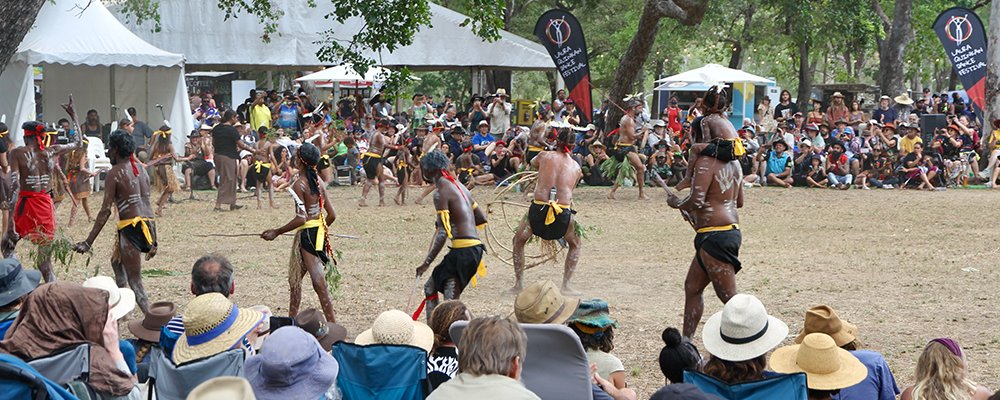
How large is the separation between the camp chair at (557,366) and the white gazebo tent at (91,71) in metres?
18.6

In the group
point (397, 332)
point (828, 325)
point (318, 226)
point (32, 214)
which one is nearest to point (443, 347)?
point (397, 332)

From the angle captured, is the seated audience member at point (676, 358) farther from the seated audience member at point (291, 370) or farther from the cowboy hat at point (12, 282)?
the cowboy hat at point (12, 282)

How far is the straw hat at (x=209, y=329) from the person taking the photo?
508cm

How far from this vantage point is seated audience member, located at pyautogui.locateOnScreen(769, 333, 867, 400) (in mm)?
4992

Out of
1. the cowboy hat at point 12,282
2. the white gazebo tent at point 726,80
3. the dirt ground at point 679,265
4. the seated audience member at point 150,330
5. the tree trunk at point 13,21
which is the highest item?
the white gazebo tent at point 726,80

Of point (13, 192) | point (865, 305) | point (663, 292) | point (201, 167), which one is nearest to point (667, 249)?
point (663, 292)

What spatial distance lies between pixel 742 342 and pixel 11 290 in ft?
Result: 10.7

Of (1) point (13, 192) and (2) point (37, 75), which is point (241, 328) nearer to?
(1) point (13, 192)

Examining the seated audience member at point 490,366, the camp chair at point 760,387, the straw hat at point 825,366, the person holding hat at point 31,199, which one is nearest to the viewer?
the seated audience member at point 490,366

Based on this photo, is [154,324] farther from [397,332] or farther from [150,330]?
[397,332]

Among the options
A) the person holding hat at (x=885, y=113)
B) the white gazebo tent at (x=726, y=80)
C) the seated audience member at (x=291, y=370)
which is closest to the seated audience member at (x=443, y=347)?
the seated audience member at (x=291, y=370)

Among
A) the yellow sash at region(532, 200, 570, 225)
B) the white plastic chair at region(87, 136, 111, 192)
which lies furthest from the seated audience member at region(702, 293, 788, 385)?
the white plastic chair at region(87, 136, 111, 192)

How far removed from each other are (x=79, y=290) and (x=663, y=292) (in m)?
7.40

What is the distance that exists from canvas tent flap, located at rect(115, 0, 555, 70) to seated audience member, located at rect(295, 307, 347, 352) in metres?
20.1
